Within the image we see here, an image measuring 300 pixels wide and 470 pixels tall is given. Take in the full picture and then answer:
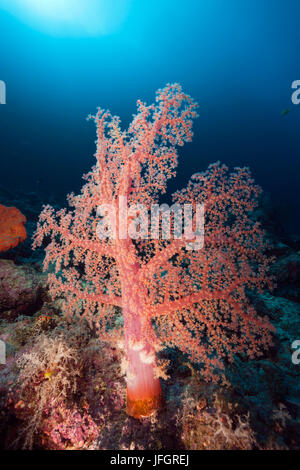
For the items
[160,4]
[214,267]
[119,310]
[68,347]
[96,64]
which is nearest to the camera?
[214,267]

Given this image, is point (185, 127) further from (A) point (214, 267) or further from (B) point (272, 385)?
(B) point (272, 385)

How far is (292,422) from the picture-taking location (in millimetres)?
2068

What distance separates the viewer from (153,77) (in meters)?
47.5

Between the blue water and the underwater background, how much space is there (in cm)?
23

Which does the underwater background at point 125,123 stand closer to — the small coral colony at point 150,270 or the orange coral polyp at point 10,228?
the small coral colony at point 150,270

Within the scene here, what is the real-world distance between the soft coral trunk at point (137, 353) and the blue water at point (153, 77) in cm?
3865

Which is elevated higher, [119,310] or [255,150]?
[255,150]

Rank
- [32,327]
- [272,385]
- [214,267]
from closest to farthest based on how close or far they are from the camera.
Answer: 1. [214,267]
2. [272,385]
3. [32,327]

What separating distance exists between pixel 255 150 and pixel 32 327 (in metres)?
61.1

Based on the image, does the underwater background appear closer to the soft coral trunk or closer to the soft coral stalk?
the soft coral trunk

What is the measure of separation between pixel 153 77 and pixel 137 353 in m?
59.1

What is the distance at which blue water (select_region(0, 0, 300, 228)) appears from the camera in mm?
37656

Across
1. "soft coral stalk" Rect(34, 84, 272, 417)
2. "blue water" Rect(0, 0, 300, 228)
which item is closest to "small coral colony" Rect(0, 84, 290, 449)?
"soft coral stalk" Rect(34, 84, 272, 417)
